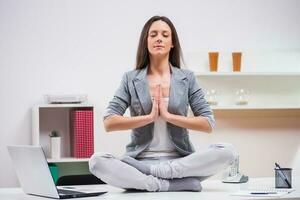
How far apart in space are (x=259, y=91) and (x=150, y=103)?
1.92m

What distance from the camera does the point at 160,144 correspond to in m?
3.08

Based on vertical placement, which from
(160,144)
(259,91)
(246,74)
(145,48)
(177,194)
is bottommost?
(177,194)

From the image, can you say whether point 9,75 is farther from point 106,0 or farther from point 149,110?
point 149,110

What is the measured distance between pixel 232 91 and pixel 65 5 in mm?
1370

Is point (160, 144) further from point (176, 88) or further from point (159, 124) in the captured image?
point (176, 88)

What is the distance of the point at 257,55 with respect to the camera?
15.7ft

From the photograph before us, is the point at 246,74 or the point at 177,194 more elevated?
the point at 246,74

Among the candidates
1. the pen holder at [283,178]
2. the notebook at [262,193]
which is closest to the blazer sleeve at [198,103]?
the pen holder at [283,178]

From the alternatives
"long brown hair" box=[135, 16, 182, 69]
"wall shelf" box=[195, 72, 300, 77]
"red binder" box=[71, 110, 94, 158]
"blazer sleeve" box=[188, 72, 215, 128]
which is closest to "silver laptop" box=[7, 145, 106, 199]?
"blazer sleeve" box=[188, 72, 215, 128]

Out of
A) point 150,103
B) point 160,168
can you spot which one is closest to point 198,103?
point 150,103

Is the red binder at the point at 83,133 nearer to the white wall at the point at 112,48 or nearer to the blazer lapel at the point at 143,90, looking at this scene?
the white wall at the point at 112,48

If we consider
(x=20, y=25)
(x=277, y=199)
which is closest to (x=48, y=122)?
(x=20, y=25)

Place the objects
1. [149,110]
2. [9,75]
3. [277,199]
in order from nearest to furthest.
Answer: [277,199], [149,110], [9,75]

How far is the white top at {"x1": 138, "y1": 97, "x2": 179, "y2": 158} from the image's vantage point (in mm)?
3070
